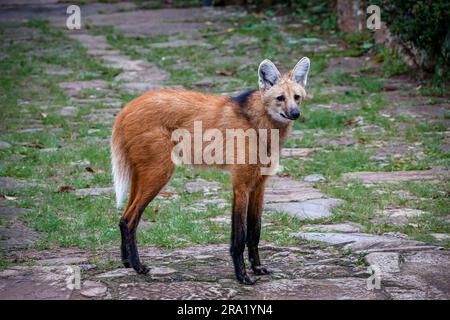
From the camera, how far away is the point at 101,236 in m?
4.75

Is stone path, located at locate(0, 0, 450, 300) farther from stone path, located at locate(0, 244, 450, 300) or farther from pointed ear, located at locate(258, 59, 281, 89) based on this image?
pointed ear, located at locate(258, 59, 281, 89)

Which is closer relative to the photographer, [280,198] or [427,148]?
[280,198]

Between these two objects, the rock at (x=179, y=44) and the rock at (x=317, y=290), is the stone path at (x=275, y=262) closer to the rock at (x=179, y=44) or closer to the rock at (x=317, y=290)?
the rock at (x=317, y=290)

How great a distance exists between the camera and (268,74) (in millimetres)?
4145

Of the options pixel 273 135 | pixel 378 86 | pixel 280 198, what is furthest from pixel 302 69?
pixel 378 86

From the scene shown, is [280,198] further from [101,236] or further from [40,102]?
[40,102]

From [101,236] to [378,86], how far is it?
5073 mm

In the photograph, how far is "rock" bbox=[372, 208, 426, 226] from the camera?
16.3 feet

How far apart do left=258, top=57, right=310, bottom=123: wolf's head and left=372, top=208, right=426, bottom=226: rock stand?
4.13ft

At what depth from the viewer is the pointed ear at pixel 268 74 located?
4137mm

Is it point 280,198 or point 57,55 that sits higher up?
point 57,55

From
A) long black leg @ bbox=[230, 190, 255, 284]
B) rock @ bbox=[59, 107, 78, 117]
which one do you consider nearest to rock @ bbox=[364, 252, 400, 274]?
long black leg @ bbox=[230, 190, 255, 284]
